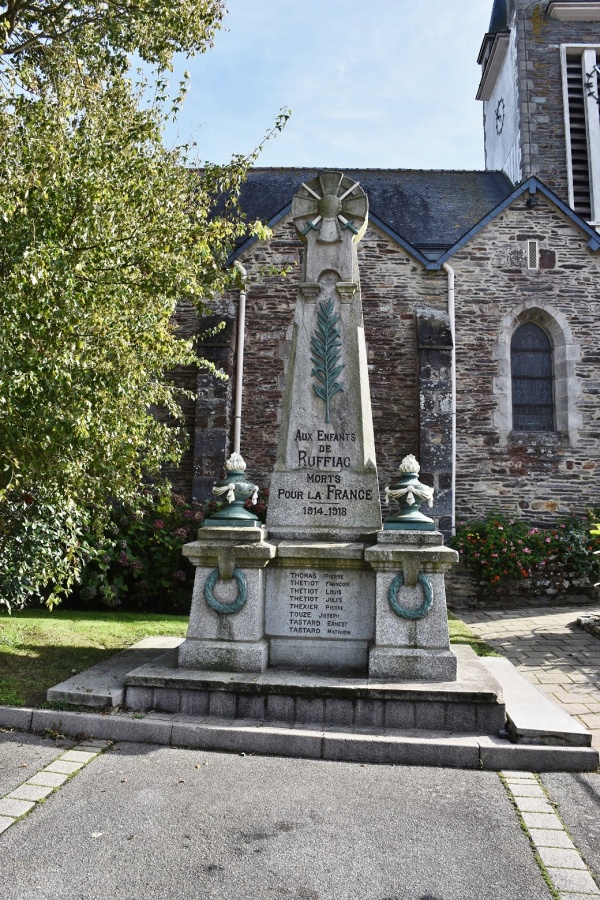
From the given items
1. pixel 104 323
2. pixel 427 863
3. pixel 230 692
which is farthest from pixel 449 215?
pixel 427 863

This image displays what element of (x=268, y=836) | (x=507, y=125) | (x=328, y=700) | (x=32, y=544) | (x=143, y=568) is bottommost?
(x=268, y=836)

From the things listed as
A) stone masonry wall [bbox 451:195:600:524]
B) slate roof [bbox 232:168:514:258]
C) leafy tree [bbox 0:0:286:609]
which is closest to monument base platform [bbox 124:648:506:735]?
leafy tree [bbox 0:0:286:609]

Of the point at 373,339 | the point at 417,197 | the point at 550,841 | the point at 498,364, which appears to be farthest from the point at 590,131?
the point at 550,841

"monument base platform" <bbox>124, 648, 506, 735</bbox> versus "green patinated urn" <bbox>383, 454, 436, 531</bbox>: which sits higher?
"green patinated urn" <bbox>383, 454, 436, 531</bbox>

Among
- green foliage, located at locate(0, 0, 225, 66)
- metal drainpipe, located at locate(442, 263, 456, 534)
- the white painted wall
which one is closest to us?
green foliage, located at locate(0, 0, 225, 66)

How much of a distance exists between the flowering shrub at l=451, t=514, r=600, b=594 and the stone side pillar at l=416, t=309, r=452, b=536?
0.63m

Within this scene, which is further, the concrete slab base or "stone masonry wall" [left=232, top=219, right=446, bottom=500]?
"stone masonry wall" [left=232, top=219, right=446, bottom=500]

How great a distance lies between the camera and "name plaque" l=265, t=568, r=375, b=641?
516 centimetres

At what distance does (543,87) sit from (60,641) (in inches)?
693

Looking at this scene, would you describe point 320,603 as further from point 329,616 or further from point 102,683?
point 102,683

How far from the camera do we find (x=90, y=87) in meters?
7.15

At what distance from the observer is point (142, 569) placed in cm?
997

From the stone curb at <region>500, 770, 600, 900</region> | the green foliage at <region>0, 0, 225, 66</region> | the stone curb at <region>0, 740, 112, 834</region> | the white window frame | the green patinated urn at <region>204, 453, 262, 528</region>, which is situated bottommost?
the stone curb at <region>500, 770, 600, 900</region>

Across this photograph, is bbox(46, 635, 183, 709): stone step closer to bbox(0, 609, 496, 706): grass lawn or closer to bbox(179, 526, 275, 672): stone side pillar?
bbox(0, 609, 496, 706): grass lawn
